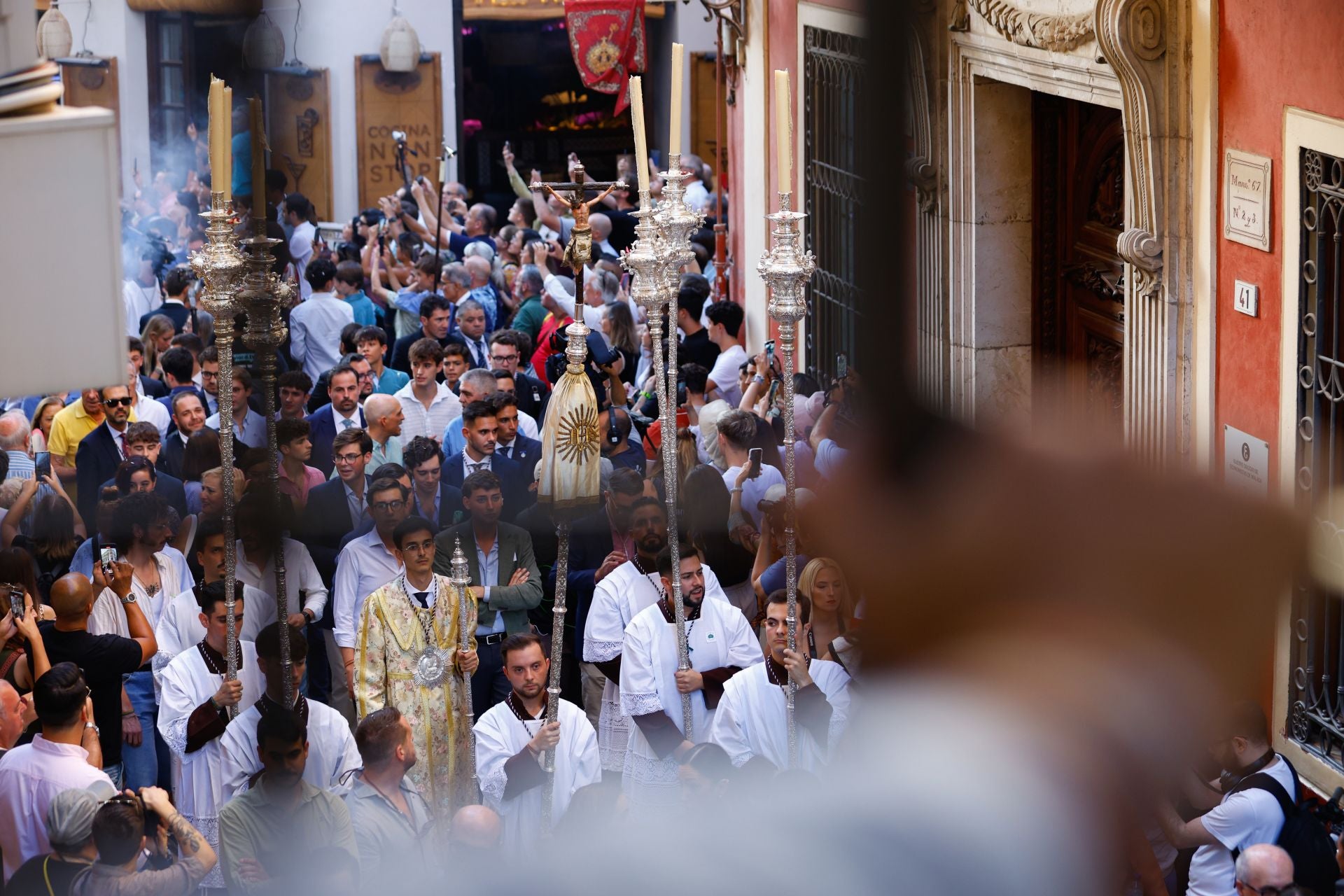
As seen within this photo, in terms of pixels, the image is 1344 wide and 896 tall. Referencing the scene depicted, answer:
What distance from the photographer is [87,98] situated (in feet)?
4.58

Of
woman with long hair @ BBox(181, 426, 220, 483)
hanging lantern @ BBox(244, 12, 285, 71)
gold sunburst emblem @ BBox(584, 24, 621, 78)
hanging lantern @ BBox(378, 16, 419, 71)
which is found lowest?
woman with long hair @ BBox(181, 426, 220, 483)

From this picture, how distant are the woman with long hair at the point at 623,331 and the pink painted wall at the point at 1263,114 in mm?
3445

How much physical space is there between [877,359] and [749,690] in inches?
136

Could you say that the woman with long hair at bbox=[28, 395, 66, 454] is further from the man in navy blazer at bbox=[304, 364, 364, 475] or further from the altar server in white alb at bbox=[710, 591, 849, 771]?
the altar server in white alb at bbox=[710, 591, 849, 771]

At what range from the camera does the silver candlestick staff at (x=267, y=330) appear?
87 centimetres

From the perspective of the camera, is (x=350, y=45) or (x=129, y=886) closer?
(x=350, y=45)

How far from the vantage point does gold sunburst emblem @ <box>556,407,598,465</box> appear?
11.7 ft

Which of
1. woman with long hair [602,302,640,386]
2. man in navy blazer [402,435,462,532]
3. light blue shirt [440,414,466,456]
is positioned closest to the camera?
man in navy blazer [402,435,462,532]

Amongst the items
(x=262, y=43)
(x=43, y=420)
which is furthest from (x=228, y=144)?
(x=43, y=420)

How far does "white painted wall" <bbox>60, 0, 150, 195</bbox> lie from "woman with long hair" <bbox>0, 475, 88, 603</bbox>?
13.1 ft

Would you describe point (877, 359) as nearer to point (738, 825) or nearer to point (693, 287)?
point (738, 825)

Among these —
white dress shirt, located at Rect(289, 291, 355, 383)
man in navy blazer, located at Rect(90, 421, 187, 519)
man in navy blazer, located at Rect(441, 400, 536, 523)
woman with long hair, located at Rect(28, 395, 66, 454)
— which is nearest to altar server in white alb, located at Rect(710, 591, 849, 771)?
man in navy blazer, located at Rect(441, 400, 536, 523)

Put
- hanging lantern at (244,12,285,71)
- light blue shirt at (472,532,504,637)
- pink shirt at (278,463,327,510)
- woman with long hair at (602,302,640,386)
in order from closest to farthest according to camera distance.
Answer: hanging lantern at (244,12,285,71) < pink shirt at (278,463,327,510) < light blue shirt at (472,532,504,637) < woman with long hair at (602,302,640,386)

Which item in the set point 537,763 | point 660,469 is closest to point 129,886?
point 537,763
